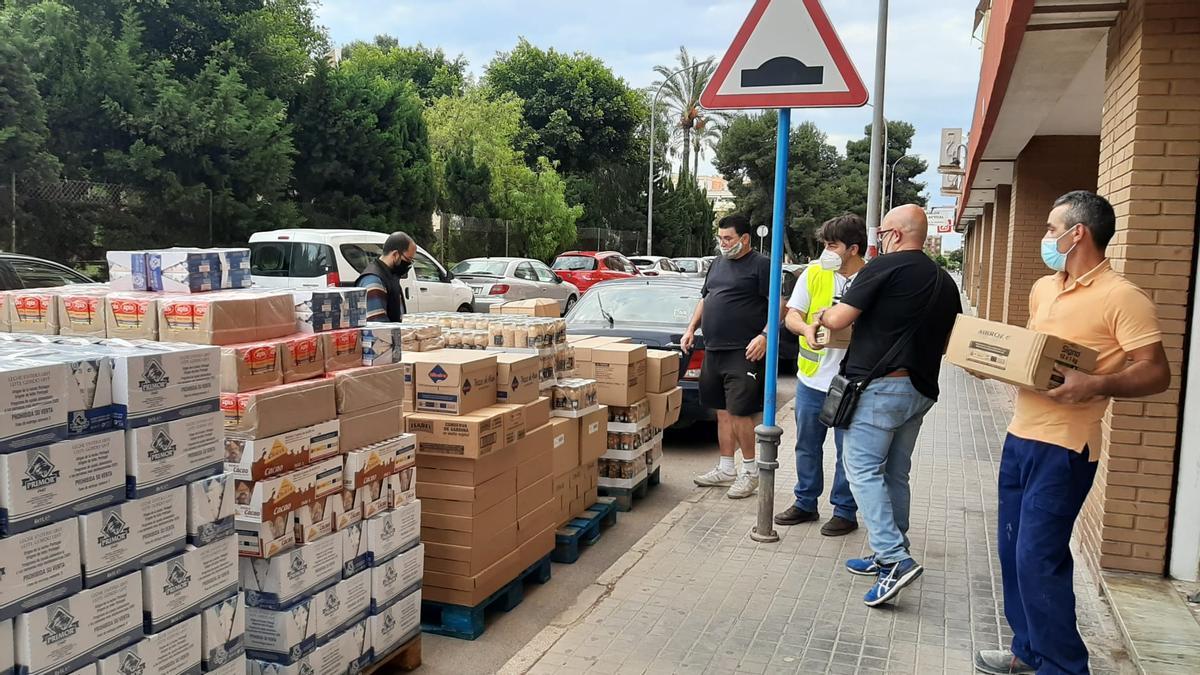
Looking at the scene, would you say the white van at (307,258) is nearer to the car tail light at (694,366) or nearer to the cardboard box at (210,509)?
the car tail light at (694,366)

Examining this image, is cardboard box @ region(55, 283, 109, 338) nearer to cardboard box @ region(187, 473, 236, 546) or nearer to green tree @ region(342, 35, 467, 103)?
cardboard box @ region(187, 473, 236, 546)

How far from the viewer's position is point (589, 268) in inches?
1000

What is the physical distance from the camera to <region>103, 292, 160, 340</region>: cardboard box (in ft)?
11.7

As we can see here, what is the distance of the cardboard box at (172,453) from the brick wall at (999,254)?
45.1ft

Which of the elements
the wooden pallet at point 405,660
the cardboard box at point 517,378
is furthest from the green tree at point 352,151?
the wooden pallet at point 405,660

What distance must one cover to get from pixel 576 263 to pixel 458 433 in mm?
21729

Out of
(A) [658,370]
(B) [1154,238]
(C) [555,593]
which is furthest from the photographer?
(A) [658,370]

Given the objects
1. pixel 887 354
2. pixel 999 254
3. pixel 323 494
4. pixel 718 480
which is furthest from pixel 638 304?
pixel 999 254

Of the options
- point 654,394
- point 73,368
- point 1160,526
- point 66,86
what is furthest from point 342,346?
point 66,86

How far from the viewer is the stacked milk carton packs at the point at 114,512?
91.5 inches

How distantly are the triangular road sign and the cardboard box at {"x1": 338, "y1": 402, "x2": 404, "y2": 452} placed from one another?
8.05ft

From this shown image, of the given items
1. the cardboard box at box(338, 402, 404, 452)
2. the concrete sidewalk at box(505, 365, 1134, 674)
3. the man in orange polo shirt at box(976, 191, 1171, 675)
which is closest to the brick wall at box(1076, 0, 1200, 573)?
the concrete sidewalk at box(505, 365, 1134, 674)

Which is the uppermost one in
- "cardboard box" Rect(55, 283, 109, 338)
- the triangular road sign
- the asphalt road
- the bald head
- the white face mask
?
the triangular road sign

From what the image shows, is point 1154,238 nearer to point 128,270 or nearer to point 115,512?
point 115,512
